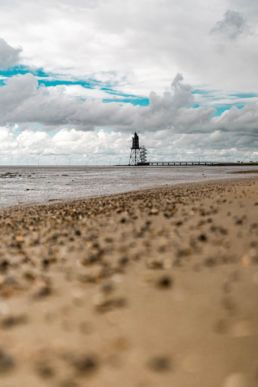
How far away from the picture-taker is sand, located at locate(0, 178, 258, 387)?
3010 mm

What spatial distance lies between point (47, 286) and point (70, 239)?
382cm

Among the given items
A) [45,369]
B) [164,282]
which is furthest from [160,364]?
[164,282]

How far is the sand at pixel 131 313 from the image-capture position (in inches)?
118

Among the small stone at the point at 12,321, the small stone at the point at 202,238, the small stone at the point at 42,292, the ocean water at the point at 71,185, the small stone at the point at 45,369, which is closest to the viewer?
the small stone at the point at 45,369

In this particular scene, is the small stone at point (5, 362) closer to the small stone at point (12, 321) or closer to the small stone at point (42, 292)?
the small stone at point (12, 321)

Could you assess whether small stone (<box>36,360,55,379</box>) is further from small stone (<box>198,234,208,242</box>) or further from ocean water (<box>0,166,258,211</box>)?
ocean water (<box>0,166,258,211</box>)

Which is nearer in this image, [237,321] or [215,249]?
[237,321]

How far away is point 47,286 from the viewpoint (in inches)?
204

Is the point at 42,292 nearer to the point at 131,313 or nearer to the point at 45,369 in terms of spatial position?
the point at 131,313

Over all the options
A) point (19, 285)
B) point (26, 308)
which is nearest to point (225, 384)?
point (26, 308)

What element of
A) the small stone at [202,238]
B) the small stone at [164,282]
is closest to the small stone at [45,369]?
the small stone at [164,282]

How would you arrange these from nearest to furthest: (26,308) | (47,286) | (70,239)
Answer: (26,308) → (47,286) → (70,239)

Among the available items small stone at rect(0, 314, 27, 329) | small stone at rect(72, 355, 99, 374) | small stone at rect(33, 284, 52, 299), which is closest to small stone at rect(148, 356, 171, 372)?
small stone at rect(72, 355, 99, 374)

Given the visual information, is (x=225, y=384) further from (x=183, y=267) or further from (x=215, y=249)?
(x=215, y=249)
